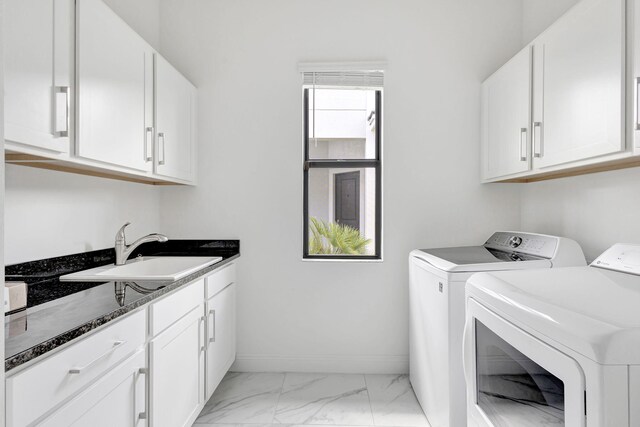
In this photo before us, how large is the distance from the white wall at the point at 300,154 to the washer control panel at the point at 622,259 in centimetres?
123

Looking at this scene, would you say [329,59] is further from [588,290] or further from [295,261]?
[588,290]

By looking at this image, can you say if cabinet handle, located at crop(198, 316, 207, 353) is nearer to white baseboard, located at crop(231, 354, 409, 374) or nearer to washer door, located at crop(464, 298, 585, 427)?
white baseboard, located at crop(231, 354, 409, 374)

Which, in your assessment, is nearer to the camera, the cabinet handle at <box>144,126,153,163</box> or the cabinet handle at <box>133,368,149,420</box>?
the cabinet handle at <box>133,368,149,420</box>

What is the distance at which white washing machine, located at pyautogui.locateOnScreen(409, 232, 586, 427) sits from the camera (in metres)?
1.80

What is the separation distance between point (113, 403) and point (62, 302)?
0.36 meters

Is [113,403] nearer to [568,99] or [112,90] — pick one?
[112,90]

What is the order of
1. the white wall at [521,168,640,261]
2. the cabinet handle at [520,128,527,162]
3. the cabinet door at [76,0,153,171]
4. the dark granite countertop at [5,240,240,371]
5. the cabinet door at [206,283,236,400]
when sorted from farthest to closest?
the cabinet door at [206,283,236,400] < the cabinet handle at [520,128,527,162] < the white wall at [521,168,640,261] < the cabinet door at [76,0,153,171] < the dark granite countertop at [5,240,240,371]

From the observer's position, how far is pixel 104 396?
1.16m

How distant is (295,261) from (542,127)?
5.74ft

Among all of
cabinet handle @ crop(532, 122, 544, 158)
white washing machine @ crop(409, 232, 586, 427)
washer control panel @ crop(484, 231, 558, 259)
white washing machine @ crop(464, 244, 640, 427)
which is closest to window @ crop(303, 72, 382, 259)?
white washing machine @ crop(409, 232, 586, 427)

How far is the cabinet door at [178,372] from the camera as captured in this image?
1506 millimetres

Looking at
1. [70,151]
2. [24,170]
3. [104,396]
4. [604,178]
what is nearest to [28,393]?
[104,396]

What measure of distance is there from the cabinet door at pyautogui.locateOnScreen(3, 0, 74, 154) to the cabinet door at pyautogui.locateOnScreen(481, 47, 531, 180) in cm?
213

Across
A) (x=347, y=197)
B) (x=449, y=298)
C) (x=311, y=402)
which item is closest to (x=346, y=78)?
(x=347, y=197)
